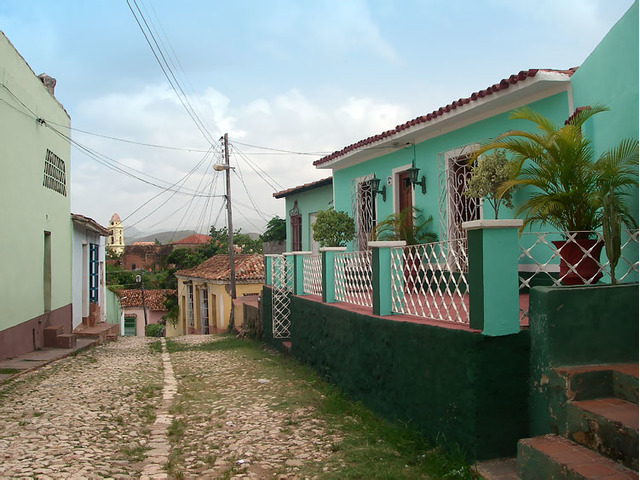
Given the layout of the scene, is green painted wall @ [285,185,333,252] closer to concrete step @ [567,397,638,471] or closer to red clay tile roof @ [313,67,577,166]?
red clay tile roof @ [313,67,577,166]

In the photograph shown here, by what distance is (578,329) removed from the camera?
3934 mm

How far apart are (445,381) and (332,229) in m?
6.65

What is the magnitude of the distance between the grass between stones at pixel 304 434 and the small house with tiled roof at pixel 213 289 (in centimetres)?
1376

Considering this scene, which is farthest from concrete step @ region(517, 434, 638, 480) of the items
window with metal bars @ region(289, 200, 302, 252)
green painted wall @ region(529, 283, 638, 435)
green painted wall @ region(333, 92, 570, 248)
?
window with metal bars @ region(289, 200, 302, 252)

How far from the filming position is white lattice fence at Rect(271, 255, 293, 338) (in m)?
11.1

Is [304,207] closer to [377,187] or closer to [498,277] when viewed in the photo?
[377,187]

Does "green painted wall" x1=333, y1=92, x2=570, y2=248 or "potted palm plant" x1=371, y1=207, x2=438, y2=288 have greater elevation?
"green painted wall" x1=333, y1=92, x2=570, y2=248

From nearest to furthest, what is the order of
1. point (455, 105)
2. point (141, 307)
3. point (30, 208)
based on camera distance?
point (455, 105) < point (30, 208) < point (141, 307)

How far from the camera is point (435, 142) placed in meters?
8.83

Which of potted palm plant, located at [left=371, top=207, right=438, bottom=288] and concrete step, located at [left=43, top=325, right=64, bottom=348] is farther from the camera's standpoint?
concrete step, located at [left=43, top=325, right=64, bottom=348]

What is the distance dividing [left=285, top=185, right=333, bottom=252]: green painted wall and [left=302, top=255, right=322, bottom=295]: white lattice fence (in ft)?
14.8

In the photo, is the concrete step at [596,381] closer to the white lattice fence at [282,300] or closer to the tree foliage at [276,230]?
the white lattice fence at [282,300]

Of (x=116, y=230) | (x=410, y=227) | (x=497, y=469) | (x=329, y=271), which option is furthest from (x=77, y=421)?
(x=116, y=230)

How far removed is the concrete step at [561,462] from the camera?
316 cm
